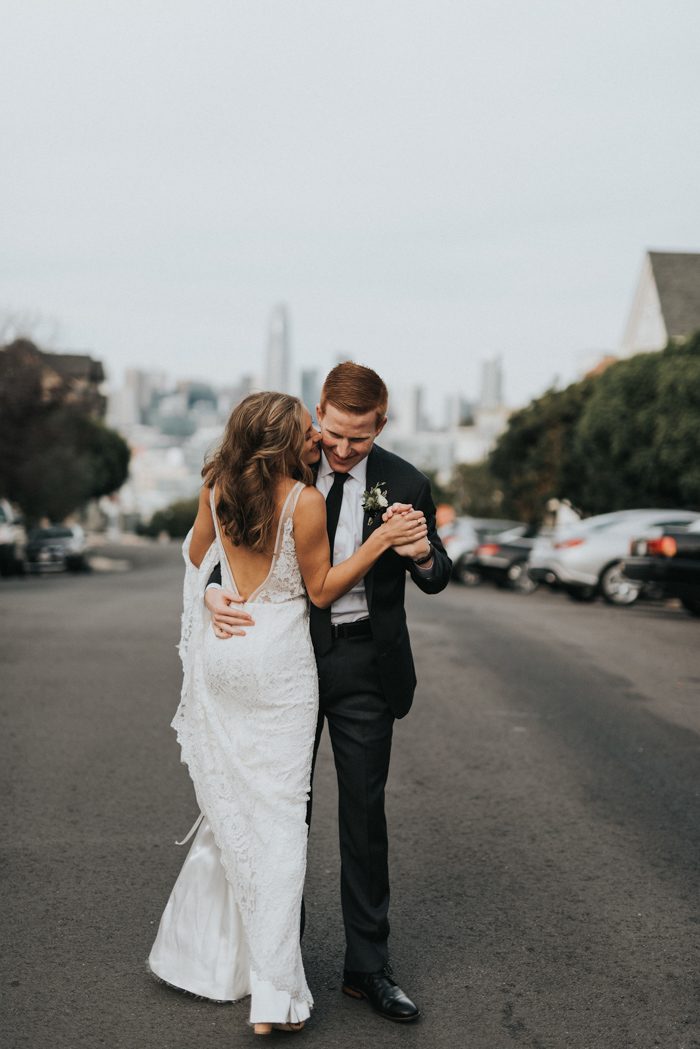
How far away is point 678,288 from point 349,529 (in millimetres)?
48838

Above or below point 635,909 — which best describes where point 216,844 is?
above

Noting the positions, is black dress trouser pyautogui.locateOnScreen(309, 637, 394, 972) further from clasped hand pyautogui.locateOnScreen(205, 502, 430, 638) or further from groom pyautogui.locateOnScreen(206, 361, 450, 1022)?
clasped hand pyautogui.locateOnScreen(205, 502, 430, 638)

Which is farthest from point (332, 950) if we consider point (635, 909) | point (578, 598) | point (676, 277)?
point (676, 277)

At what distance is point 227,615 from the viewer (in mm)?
3951

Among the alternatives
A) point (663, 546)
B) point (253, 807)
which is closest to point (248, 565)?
point (253, 807)

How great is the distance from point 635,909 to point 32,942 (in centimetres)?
230

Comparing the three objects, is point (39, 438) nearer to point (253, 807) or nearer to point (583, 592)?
point (583, 592)

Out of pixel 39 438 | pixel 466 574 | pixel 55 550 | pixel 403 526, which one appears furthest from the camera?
pixel 39 438

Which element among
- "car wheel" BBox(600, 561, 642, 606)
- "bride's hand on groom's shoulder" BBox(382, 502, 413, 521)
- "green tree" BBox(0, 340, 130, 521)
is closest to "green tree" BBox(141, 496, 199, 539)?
"green tree" BBox(0, 340, 130, 521)

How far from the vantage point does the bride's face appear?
3.89 metres

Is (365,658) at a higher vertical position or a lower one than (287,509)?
lower

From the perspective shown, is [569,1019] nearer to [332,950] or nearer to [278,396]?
[332,950]

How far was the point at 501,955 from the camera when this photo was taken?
4543 mm

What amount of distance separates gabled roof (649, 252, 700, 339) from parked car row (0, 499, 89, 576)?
23060 mm
